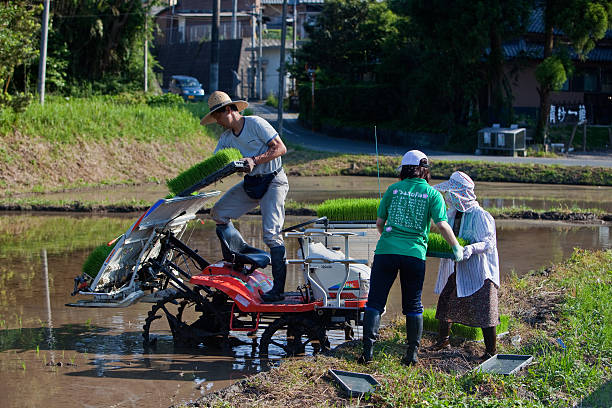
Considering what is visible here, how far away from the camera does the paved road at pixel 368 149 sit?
26734mm

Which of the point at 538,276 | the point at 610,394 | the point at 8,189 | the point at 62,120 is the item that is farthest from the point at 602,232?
the point at 62,120

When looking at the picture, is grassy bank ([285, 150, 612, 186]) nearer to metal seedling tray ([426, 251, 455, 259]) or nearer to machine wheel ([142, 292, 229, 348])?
machine wheel ([142, 292, 229, 348])

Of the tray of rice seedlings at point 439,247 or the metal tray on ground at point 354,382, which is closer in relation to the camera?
the metal tray on ground at point 354,382

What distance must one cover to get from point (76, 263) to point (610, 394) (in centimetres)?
799

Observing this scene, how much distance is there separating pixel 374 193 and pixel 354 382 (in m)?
14.8

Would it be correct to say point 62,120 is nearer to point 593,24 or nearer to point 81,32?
point 81,32

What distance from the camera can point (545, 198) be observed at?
65.1ft

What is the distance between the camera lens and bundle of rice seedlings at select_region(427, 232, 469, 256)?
6.34m

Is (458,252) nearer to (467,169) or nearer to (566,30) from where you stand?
(467,169)

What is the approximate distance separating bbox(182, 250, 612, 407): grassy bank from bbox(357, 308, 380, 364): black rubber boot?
108 millimetres

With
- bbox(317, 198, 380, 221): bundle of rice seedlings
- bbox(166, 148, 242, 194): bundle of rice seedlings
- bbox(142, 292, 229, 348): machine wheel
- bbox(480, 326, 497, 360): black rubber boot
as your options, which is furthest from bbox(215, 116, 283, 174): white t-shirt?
bbox(480, 326, 497, 360): black rubber boot

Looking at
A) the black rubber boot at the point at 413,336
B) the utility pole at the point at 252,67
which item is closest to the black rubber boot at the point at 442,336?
the black rubber boot at the point at 413,336

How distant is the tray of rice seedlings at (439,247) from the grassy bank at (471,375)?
86cm

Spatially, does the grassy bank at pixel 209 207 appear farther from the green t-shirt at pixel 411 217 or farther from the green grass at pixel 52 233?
the green t-shirt at pixel 411 217
